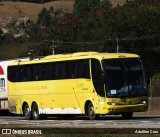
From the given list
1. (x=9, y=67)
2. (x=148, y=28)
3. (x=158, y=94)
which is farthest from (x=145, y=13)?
(x=9, y=67)

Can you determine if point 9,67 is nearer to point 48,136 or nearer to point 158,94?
point 158,94

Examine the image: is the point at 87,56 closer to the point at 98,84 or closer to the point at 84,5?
the point at 98,84

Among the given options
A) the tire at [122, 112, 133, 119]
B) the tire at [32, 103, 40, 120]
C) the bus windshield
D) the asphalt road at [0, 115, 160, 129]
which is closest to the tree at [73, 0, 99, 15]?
the tire at [32, 103, 40, 120]

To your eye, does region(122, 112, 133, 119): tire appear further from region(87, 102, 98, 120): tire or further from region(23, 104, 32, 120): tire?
region(23, 104, 32, 120): tire

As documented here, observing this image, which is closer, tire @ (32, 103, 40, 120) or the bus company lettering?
the bus company lettering

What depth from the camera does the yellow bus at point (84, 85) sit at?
3080 centimetres

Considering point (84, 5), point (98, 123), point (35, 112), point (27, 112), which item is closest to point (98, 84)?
point (98, 123)

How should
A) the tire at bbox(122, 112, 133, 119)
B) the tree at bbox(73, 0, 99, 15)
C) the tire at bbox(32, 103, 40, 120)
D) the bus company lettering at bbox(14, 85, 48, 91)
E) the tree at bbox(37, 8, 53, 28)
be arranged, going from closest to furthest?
the tire at bbox(122, 112, 133, 119) < the bus company lettering at bbox(14, 85, 48, 91) < the tire at bbox(32, 103, 40, 120) < the tree at bbox(73, 0, 99, 15) < the tree at bbox(37, 8, 53, 28)

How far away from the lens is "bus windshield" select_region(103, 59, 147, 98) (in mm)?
30781

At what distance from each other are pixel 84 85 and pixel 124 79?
206cm

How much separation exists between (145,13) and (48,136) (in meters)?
74.7

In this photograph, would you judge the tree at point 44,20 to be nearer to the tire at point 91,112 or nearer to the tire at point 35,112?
the tire at point 35,112

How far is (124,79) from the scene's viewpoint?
31031 mm

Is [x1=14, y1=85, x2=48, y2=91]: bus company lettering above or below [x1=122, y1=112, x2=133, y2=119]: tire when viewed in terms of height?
above
